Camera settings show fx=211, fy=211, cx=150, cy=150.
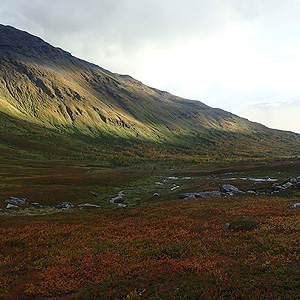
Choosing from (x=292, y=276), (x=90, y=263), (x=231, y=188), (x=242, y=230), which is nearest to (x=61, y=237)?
(x=90, y=263)

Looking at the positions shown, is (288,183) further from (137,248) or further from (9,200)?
(9,200)

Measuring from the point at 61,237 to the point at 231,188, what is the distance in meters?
49.2

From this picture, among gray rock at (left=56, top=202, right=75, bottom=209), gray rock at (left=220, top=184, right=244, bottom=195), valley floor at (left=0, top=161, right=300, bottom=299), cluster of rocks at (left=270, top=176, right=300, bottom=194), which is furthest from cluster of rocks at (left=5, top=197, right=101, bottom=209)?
cluster of rocks at (left=270, top=176, right=300, bottom=194)

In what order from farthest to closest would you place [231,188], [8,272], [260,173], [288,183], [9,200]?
1. [260,173]
2. [231,188]
3. [288,183]
4. [9,200]
5. [8,272]

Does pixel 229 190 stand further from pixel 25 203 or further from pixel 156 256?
pixel 25 203

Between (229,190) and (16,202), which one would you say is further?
(229,190)

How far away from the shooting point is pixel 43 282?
17953 mm

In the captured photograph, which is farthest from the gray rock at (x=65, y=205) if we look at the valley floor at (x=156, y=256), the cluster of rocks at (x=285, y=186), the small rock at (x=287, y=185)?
the small rock at (x=287, y=185)

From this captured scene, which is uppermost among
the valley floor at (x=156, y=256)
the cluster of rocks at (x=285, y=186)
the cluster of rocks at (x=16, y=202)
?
the cluster of rocks at (x=285, y=186)

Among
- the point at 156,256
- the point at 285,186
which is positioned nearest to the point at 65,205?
the point at 156,256

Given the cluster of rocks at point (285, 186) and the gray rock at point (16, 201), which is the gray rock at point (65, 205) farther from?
the cluster of rocks at point (285, 186)

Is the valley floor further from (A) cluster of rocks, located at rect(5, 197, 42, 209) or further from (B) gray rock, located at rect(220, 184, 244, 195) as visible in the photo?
(B) gray rock, located at rect(220, 184, 244, 195)

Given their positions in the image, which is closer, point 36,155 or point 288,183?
point 288,183

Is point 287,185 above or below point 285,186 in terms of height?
above
